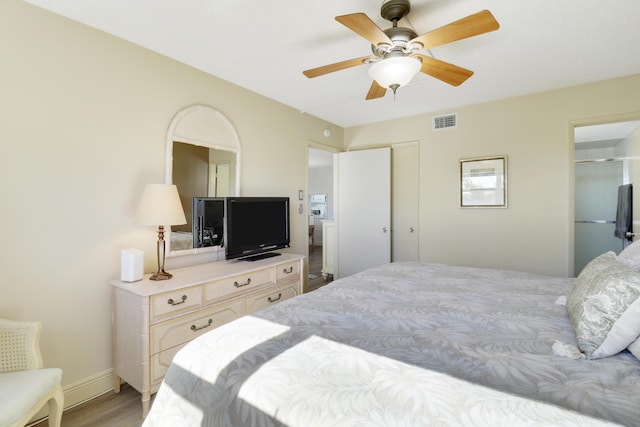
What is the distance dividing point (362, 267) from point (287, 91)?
2602mm

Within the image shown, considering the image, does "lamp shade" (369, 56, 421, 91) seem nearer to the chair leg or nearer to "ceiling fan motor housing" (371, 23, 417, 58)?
"ceiling fan motor housing" (371, 23, 417, 58)

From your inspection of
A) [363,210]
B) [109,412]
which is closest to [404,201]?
[363,210]

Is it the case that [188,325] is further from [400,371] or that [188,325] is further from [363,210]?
[363,210]

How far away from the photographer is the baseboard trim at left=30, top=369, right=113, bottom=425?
1.93m

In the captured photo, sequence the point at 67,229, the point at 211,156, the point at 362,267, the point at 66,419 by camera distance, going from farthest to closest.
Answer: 1. the point at 362,267
2. the point at 211,156
3. the point at 67,229
4. the point at 66,419

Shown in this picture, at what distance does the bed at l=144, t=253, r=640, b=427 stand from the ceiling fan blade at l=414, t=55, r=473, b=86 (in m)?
1.41

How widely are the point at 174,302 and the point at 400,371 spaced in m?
1.61

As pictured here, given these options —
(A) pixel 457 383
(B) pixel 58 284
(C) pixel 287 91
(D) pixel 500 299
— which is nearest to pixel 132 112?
(B) pixel 58 284

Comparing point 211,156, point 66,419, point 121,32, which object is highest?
point 121,32

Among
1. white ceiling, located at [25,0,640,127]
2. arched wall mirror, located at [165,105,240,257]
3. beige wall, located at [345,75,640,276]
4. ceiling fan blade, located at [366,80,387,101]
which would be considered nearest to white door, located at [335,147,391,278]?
beige wall, located at [345,75,640,276]

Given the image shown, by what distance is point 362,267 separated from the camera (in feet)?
14.5

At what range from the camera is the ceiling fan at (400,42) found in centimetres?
154

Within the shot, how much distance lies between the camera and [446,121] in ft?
12.7

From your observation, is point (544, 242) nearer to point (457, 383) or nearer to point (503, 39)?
point (503, 39)
